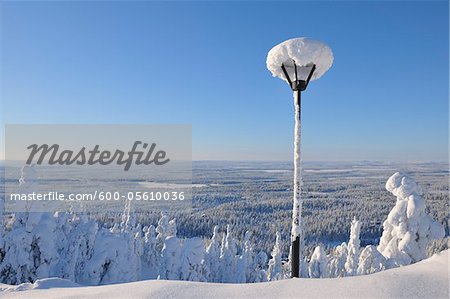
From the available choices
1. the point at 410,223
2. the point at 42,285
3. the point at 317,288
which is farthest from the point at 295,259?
the point at 410,223

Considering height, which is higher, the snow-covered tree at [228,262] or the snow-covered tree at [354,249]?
the snow-covered tree at [354,249]

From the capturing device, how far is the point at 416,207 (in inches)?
545

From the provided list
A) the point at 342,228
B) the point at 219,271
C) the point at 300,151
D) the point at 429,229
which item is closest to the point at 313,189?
the point at 342,228

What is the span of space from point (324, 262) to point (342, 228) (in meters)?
58.6

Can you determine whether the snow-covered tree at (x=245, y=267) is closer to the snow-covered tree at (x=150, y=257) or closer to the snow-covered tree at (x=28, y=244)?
the snow-covered tree at (x=150, y=257)

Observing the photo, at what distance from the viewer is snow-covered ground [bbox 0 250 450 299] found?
292 centimetres

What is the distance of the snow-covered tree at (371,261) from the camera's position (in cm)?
1608

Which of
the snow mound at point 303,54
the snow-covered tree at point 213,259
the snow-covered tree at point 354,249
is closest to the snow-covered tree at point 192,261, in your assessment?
the snow-covered tree at point 213,259

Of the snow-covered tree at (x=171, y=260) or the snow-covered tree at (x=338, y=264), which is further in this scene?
the snow-covered tree at (x=338, y=264)

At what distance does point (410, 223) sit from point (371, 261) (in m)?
3.92

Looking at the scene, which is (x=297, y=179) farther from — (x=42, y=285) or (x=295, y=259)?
(x=42, y=285)

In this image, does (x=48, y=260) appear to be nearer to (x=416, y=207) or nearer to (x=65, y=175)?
(x=416, y=207)

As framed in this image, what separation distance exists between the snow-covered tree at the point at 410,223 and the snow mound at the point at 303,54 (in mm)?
11914

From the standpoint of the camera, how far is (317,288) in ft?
10.1
